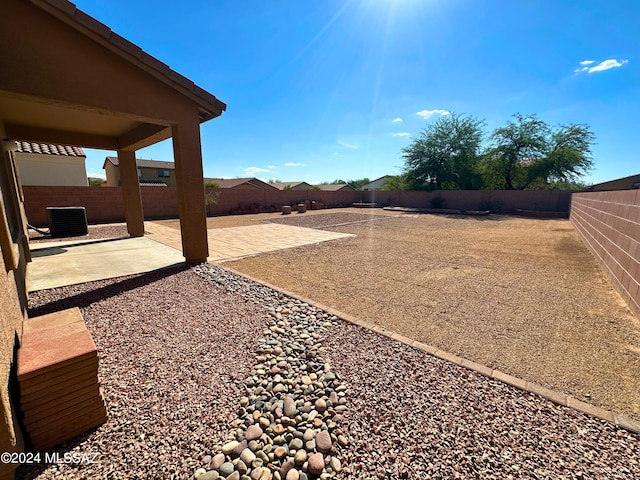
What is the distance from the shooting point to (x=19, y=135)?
6.16 metres

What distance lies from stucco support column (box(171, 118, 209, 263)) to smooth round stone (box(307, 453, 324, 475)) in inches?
173

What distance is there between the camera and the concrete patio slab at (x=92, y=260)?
453cm

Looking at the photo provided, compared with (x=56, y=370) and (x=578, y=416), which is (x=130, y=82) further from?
(x=578, y=416)

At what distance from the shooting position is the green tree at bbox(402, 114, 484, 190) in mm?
22359

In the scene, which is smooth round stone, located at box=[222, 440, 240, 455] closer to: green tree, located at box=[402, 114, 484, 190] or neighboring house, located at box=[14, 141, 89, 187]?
neighboring house, located at box=[14, 141, 89, 187]

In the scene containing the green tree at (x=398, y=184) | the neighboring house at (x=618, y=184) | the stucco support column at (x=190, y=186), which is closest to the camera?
the stucco support column at (x=190, y=186)

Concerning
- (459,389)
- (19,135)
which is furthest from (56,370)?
(19,135)

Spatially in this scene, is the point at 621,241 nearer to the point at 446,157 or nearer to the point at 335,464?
the point at 335,464

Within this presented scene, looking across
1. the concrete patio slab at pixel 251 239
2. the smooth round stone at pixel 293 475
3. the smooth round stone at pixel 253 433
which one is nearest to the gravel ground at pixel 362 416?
the smooth round stone at pixel 253 433

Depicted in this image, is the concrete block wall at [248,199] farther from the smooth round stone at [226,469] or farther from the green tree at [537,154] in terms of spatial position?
the smooth round stone at [226,469]

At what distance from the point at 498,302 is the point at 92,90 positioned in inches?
252

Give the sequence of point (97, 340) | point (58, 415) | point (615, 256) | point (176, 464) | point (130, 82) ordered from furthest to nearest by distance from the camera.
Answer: point (615, 256) → point (130, 82) → point (97, 340) → point (58, 415) → point (176, 464)

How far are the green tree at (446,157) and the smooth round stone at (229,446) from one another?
81.7ft

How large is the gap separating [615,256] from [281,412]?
5957 mm
